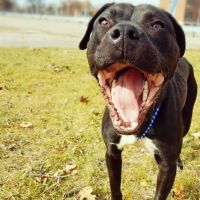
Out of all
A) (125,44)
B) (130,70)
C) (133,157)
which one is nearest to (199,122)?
(133,157)

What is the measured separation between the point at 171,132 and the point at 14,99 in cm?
361

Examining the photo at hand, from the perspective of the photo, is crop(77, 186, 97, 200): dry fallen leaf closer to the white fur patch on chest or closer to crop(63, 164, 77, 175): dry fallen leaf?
crop(63, 164, 77, 175): dry fallen leaf

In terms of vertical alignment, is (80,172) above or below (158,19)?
below

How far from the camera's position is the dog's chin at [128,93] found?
2537 mm

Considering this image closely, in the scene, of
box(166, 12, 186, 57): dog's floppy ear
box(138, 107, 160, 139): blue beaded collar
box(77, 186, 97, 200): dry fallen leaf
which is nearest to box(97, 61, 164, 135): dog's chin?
box(138, 107, 160, 139): blue beaded collar

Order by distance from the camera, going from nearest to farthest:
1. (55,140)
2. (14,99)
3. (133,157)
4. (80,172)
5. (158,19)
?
(158,19) < (80,172) < (133,157) < (55,140) < (14,99)

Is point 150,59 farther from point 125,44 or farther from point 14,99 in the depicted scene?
point 14,99

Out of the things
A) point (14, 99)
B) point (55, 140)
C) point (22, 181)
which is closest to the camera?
point (22, 181)

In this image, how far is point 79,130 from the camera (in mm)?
4715

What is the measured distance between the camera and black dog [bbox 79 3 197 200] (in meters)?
2.26

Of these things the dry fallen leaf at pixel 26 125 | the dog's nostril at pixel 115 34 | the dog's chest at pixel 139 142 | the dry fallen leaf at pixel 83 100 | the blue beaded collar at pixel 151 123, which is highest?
the dog's nostril at pixel 115 34

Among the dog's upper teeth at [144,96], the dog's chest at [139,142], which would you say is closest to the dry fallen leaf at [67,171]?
the dog's chest at [139,142]

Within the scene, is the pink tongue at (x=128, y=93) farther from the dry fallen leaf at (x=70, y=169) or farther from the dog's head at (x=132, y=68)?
the dry fallen leaf at (x=70, y=169)

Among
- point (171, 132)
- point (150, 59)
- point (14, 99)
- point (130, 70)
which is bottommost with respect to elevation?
point (14, 99)
